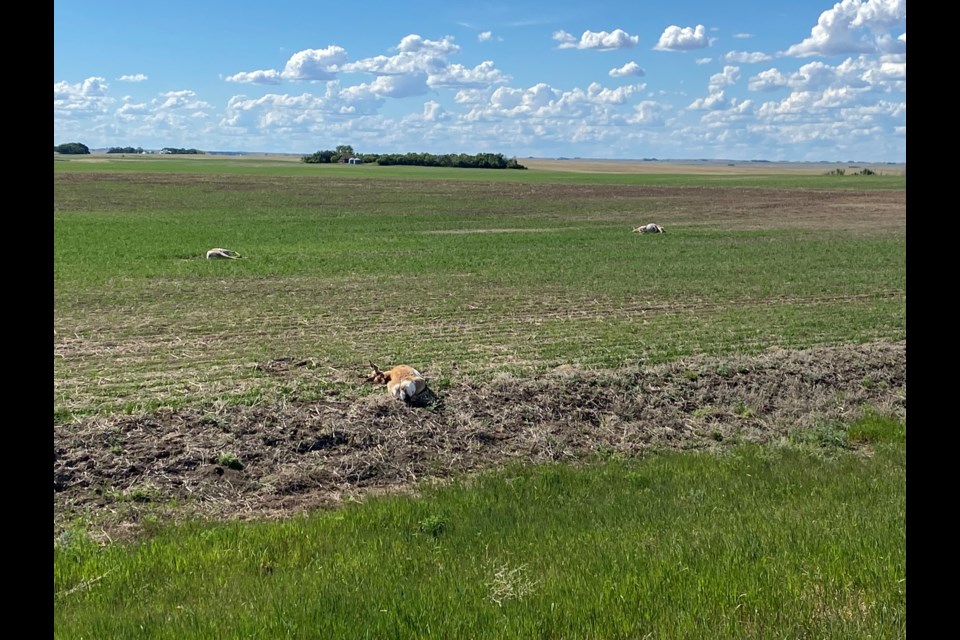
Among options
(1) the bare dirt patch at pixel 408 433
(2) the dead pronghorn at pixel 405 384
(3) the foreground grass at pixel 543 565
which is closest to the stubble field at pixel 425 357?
(1) the bare dirt patch at pixel 408 433

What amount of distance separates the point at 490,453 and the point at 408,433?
1.11m

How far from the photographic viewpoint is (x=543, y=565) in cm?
588

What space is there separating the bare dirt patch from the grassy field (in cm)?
5

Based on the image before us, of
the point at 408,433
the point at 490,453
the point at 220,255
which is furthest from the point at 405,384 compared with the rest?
the point at 220,255

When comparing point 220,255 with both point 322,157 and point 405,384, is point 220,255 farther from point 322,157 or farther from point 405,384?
point 322,157

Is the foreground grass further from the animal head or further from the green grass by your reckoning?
Result: the green grass

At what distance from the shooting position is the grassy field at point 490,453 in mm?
5059

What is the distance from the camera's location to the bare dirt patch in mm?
8664

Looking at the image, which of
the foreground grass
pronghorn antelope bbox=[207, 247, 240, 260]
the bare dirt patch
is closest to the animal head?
the bare dirt patch

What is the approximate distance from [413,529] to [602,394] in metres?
5.73

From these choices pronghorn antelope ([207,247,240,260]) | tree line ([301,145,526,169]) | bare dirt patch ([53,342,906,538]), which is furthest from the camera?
tree line ([301,145,526,169])
